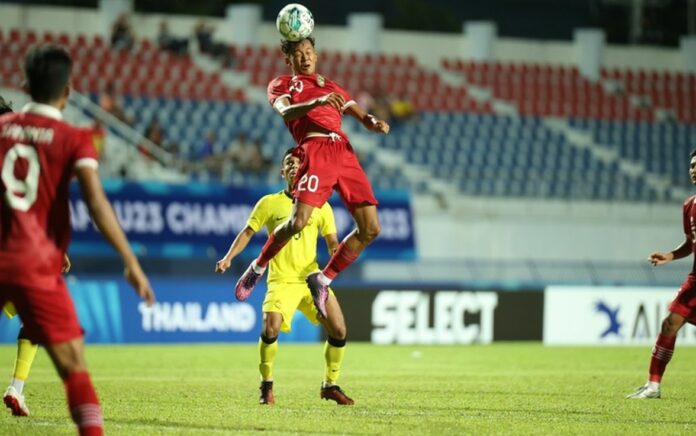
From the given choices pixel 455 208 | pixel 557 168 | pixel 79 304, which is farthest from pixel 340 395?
pixel 557 168

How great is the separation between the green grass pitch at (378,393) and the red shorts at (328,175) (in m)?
1.65

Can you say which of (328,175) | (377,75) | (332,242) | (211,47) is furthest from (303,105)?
(377,75)

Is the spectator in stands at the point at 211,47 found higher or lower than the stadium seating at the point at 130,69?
higher

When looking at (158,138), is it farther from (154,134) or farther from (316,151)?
(316,151)

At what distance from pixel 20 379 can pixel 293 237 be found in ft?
9.59

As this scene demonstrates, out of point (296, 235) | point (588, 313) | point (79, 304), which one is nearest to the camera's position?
point (296, 235)

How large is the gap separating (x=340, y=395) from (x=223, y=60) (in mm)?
21522

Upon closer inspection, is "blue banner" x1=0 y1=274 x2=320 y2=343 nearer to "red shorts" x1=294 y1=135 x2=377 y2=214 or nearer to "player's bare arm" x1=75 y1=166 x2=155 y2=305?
"red shorts" x1=294 y1=135 x2=377 y2=214

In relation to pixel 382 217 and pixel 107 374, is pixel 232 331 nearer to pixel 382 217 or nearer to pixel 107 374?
pixel 382 217

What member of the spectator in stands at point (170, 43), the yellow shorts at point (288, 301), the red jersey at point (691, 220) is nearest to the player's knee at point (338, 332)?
the yellow shorts at point (288, 301)

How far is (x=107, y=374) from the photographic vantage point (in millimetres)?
15289

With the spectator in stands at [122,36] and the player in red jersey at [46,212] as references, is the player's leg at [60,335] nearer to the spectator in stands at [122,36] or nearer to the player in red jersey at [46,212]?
the player in red jersey at [46,212]

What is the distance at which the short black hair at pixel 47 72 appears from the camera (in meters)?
6.80

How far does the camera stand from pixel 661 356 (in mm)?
12516
